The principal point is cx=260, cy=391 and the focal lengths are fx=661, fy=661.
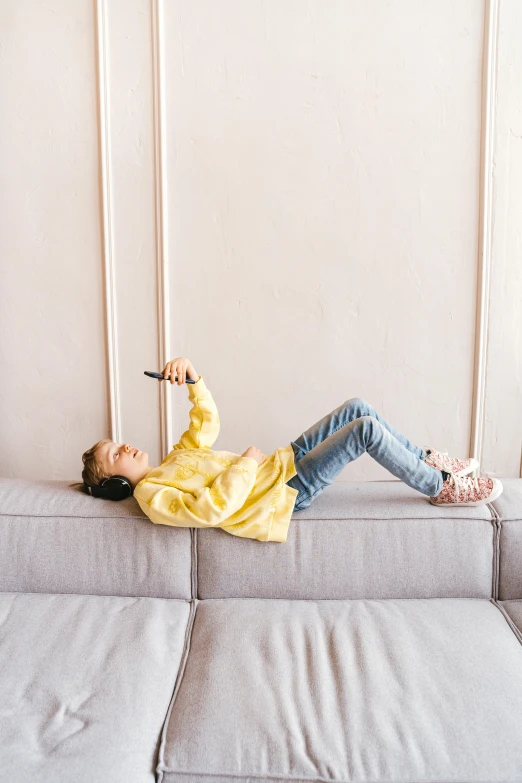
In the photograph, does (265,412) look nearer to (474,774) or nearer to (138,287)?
(138,287)

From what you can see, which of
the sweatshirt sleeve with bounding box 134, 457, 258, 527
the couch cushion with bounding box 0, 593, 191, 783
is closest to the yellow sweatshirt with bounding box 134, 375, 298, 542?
the sweatshirt sleeve with bounding box 134, 457, 258, 527

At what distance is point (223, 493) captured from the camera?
177cm

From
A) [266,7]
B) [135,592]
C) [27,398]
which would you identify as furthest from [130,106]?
[135,592]

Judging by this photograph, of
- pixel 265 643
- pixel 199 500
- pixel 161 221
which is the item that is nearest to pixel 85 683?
pixel 265 643

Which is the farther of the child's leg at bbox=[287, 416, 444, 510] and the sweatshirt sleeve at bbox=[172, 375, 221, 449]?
the sweatshirt sleeve at bbox=[172, 375, 221, 449]

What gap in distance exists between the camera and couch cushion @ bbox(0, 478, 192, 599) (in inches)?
70.7

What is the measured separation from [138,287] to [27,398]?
1.99 ft

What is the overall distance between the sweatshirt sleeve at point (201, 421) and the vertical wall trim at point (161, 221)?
0.40 meters

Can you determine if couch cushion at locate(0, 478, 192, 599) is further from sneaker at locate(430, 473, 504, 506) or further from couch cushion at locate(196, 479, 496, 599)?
sneaker at locate(430, 473, 504, 506)

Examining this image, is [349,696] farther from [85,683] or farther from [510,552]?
[510,552]

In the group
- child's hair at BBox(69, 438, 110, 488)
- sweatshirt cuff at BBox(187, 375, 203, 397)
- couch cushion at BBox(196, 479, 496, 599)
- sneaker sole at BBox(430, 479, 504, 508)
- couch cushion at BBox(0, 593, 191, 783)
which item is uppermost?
sweatshirt cuff at BBox(187, 375, 203, 397)

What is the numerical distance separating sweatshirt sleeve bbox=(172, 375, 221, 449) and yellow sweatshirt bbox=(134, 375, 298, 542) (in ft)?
0.11

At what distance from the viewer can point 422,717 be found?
1283mm

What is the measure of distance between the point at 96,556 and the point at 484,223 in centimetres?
167
